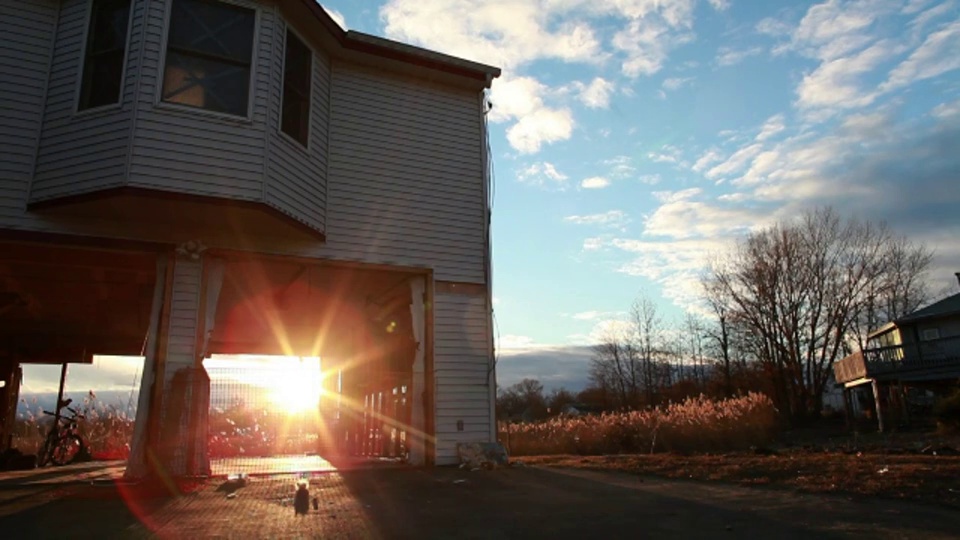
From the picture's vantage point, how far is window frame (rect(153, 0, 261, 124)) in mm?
8102

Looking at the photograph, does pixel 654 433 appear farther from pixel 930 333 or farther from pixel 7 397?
pixel 930 333

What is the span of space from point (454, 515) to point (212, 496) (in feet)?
9.82

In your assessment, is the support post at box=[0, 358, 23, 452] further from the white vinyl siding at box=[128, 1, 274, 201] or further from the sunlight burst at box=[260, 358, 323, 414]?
the white vinyl siding at box=[128, 1, 274, 201]

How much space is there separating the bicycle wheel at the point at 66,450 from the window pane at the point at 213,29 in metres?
11.8

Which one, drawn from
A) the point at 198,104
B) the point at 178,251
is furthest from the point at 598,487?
the point at 198,104

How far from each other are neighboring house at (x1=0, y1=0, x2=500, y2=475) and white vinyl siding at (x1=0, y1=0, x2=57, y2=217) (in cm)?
2

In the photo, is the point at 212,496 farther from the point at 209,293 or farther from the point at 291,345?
the point at 291,345

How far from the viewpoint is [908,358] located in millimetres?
26734

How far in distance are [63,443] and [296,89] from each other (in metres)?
12.0

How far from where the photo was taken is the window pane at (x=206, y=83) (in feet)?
27.1

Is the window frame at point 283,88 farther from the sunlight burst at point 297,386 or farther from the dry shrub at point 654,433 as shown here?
the dry shrub at point 654,433

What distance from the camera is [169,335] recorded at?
859 centimetres

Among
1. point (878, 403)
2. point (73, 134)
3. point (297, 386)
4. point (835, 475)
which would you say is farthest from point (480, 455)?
point (878, 403)

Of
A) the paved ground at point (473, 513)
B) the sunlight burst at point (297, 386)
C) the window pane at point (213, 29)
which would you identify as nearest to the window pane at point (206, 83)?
the window pane at point (213, 29)
